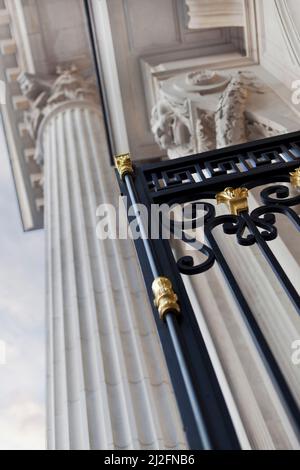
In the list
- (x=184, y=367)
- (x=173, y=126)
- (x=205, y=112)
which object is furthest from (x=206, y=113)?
(x=184, y=367)

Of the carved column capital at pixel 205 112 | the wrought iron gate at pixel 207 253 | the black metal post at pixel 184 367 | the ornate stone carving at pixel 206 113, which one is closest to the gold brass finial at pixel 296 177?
the wrought iron gate at pixel 207 253

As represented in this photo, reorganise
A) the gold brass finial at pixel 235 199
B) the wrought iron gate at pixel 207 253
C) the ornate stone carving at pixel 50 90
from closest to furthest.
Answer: the wrought iron gate at pixel 207 253 < the gold brass finial at pixel 235 199 < the ornate stone carving at pixel 50 90

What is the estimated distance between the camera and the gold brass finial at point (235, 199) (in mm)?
3255

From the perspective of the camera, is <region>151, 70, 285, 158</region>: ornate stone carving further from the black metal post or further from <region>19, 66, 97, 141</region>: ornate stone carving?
the black metal post

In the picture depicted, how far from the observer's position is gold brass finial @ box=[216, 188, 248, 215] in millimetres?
3255

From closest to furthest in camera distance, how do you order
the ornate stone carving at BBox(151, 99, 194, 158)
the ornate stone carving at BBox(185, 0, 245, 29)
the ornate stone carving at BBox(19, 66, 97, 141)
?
the ornate stone carving at BBox(151, 99, 194, 158) < the ornate stone carving at BBox(185, 0, 245, 29) < the ornate stone carving at BBox(19, 66, 97, 141)

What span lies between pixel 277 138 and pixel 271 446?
2.13m

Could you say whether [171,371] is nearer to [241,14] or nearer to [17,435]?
[241,14]

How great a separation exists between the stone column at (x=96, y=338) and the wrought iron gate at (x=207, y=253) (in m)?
1.09

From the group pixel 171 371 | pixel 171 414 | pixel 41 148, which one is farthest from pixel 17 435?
pixel 171 371

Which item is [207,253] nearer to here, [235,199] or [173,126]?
[235,199]

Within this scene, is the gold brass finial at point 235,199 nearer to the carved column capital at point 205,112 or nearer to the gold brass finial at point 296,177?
the gold brass finial at point 296,177

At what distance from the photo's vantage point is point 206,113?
6.49 m

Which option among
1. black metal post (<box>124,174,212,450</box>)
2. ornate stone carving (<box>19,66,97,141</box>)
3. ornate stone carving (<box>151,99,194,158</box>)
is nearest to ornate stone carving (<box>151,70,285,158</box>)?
ornate stone carving (<box>151,99,194,158</box>)
